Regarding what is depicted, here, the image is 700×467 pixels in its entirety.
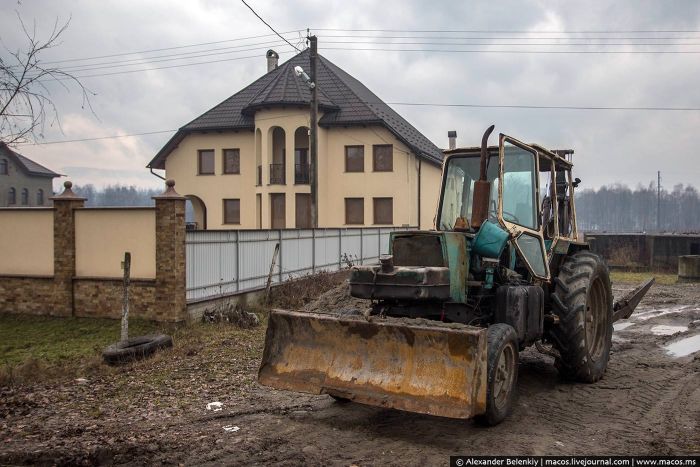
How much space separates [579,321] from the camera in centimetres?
663

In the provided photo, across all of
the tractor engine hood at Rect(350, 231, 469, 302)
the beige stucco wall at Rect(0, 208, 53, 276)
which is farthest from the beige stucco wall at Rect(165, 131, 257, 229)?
the tractor engine hood at Rect(350, 231, 469, 302)

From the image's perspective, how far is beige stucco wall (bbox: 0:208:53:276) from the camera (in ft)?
43.5

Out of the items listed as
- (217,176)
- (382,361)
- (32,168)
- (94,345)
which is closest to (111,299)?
(94,345)

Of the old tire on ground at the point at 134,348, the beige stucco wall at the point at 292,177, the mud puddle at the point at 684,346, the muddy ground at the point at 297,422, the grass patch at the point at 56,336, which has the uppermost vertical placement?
the beige stucco wall at the point at 292,177

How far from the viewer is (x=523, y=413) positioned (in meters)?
5.84

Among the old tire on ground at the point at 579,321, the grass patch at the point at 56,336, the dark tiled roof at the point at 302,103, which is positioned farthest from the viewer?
the dark tiled roof at the point at 302,103

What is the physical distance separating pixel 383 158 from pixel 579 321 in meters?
24.0

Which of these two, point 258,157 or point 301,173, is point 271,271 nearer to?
point 301,173

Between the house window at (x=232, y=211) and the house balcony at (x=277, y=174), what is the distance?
8.43 ft

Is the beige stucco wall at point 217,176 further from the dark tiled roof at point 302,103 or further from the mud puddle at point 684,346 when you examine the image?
the mud puddle at point 684,346

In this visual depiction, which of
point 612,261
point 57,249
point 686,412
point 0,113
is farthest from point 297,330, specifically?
point 612,261

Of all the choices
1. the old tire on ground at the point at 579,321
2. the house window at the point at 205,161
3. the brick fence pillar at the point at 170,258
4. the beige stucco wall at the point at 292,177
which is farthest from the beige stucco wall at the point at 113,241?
the house window at the point at 205,161

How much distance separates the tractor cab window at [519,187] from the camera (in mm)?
6543

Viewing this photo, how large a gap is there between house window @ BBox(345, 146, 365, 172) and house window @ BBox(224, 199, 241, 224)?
6040 millimetres
